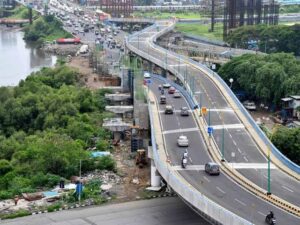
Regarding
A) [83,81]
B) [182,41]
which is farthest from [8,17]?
[83,81]

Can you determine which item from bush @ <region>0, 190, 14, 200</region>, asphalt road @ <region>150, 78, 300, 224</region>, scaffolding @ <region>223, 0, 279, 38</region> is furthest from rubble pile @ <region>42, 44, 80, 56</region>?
bush @ <region>0, 190, 14, 200</region>

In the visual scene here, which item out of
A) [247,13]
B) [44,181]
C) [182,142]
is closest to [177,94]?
[182,142]

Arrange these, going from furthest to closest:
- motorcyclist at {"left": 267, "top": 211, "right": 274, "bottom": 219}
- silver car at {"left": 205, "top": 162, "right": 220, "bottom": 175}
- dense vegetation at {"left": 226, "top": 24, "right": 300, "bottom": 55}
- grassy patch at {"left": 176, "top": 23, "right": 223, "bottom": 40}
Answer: grassy patch at {"left": 176, "top": 23, "right": 223, "bottom": 40} < dense vegetation at {"left": 226, "top": 24, "right": 300, "bottom": 55} < silver car at {"left": 205, "top": 162, "right": 220, "bottom": 175} < motorcyclist at {"left": 267, "top": 211, "right": 274, "bottom": 219}

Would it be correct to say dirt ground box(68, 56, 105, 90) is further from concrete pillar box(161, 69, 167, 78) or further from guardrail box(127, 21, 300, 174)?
concrete pillar box(161, 69, 167, 78)

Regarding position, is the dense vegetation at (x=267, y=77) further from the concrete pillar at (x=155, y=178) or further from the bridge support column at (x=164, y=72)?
the concrete pillar at (x=155, y=178)

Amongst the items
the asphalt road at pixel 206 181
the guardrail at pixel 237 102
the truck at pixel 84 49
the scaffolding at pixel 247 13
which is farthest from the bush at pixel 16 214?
the scaffolding at pixel 247 13

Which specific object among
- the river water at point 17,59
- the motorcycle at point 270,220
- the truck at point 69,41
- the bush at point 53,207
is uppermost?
the motorcycle at point 270,220

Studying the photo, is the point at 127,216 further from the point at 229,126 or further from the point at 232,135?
the point at 229,126
